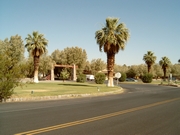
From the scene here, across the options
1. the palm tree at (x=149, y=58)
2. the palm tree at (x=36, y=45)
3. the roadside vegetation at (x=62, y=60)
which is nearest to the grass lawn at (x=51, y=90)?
the roadside vegetation at (x=62, y=60)

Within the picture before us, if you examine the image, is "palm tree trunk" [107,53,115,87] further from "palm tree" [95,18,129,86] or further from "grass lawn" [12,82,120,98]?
"grass lawn" [12,82,120,98]

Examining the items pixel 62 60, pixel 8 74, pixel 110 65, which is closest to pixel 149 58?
pixel 110 65

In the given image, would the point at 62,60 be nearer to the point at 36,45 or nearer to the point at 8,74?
the point at 36,45

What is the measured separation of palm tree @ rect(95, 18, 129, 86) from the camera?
35.3 metres

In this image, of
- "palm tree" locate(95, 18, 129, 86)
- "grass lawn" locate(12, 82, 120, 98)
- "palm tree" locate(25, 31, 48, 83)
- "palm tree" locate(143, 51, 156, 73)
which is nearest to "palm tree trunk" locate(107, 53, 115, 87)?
"palm tree" locate(95, 18, 129, 86)

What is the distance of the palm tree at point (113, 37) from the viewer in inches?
1389

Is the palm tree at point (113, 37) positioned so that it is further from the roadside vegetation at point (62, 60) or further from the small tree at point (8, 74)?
the small tree at point (8, 74)

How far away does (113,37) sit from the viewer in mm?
34938

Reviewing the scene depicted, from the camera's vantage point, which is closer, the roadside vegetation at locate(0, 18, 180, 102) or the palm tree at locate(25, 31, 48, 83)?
the roadside vegetation at locate(0, 18, 180, 102)

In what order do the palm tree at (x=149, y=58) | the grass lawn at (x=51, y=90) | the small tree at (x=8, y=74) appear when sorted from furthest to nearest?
the palm tree at (x=149, y=58), the grass lawn at (x=51, y=90), the small tree at (x=8, y=74)

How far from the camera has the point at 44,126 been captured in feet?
26.7

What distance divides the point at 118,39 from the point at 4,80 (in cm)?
2234

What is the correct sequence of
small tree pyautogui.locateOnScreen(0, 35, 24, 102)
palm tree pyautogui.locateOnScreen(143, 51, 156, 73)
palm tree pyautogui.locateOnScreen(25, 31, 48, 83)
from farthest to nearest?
palm tree pyautogui.locateOnScreen(143, 51, 156, 73)
palm tree pyautogui.locateOnScreen(25, 31, 48, 83)
small tree pyautogui.locateOnScreen(0, 35, 24, 102)

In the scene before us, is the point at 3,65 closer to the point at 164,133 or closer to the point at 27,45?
the point at 164,133
